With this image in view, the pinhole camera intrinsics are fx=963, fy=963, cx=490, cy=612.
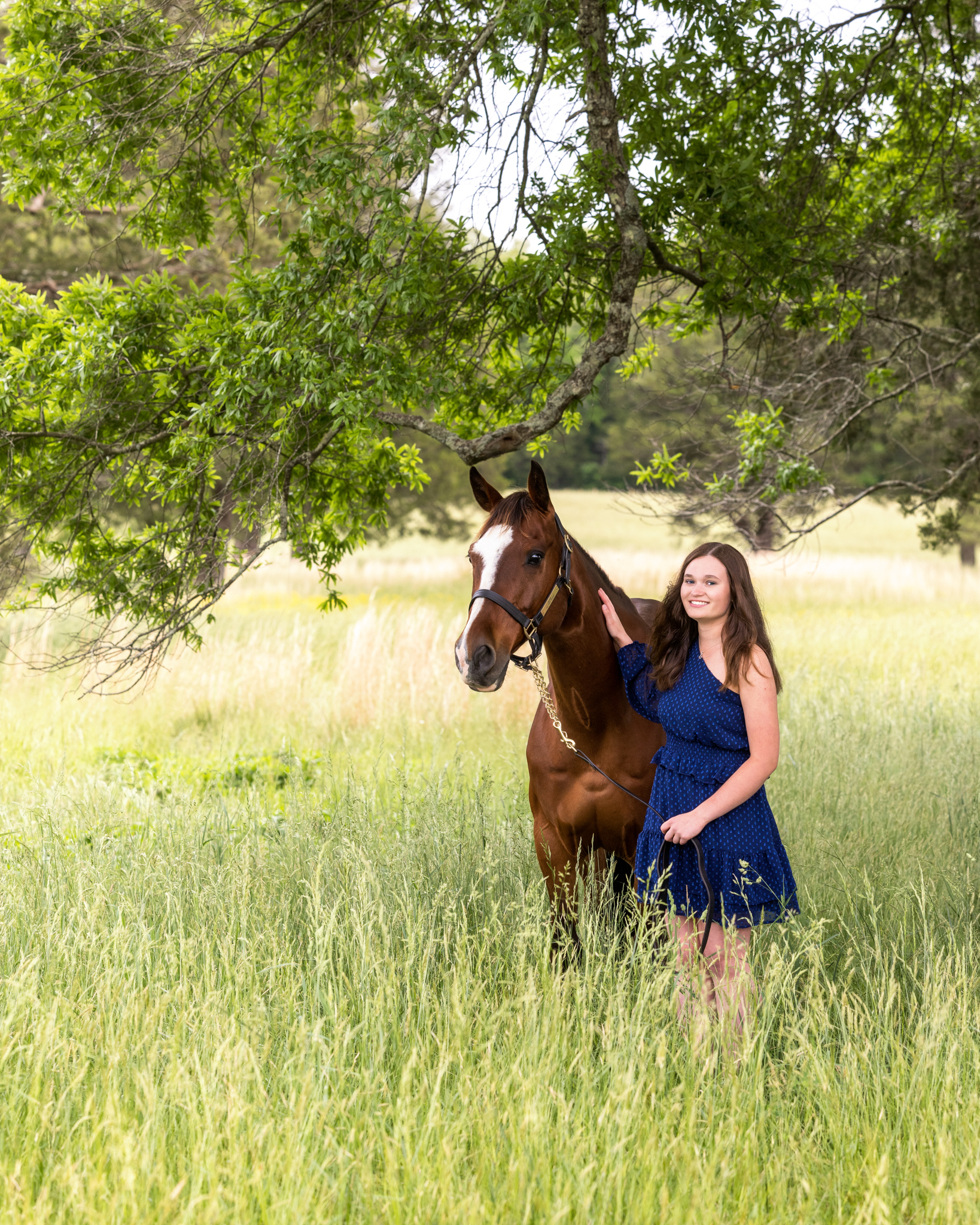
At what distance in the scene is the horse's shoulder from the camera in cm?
422

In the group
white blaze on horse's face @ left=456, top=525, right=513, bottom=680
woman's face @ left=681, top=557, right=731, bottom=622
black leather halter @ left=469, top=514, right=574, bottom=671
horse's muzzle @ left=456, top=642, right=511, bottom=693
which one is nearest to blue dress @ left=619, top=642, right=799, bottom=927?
woman's face @ left=681, top=557, right=731, bottom=622

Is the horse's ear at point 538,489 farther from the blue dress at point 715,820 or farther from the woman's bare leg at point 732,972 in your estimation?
the woman's bare leg at point 732,972

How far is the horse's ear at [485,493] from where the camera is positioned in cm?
355

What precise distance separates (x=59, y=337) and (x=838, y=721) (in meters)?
6.76

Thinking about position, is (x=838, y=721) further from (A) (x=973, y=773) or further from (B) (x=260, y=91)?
(B) (x=260, y=91)

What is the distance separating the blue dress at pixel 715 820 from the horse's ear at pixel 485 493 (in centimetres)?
97

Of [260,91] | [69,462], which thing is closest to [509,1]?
[260,91]

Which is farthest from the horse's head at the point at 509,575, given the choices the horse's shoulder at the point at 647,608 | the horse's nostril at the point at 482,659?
the horse's shoulder at the point at 647,608

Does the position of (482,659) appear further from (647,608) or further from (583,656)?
(647,608)

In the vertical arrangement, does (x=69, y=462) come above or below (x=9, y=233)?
below

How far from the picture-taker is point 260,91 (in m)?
5.35

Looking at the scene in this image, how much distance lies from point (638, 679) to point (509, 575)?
0.75 metres

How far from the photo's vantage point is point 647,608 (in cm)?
432

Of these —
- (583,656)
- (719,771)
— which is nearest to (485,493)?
(583,656)
